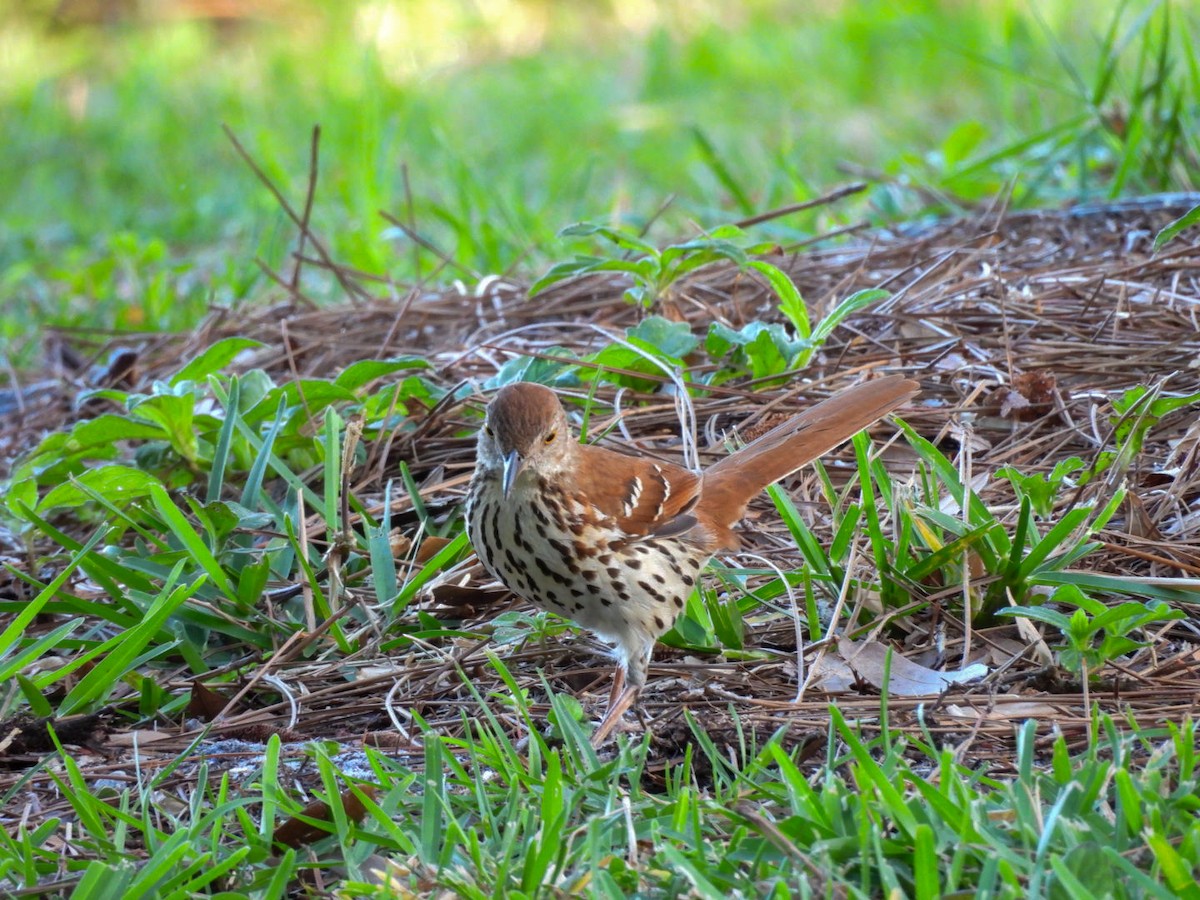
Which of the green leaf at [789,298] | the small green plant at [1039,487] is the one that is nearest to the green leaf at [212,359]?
the green leaf at [789,298]

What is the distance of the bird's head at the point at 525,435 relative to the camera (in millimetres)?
2893

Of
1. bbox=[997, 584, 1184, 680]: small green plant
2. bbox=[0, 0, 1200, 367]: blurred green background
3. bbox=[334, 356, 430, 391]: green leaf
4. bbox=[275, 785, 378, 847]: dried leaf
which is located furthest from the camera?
bbox=[0, 0, 1200, 367]: blurred green background

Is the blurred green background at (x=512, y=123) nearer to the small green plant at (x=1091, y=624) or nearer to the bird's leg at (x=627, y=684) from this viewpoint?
the bird's leg at (x=627, y=684)

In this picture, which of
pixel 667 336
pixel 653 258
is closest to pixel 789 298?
pixel 667 336

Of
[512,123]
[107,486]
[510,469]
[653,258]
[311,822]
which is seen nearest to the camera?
[311,822]

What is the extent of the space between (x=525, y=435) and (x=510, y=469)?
4.0 inches

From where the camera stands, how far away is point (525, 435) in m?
2.90

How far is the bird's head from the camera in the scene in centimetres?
289

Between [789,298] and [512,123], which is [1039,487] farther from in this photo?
[512,123]

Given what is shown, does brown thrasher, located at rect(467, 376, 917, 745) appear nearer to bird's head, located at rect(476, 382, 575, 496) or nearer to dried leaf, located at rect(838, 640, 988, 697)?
bird's head, located at rect(476, 382, 575, 496)

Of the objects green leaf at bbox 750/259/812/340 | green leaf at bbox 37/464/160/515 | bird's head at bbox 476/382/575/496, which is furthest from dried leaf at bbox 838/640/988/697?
green leaf at bbox 37/464/160/515

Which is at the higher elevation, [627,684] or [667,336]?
[667,336]

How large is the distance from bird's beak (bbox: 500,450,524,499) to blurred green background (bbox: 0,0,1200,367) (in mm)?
2501

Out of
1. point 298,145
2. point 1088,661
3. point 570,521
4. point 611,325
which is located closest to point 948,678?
point 1088,661
